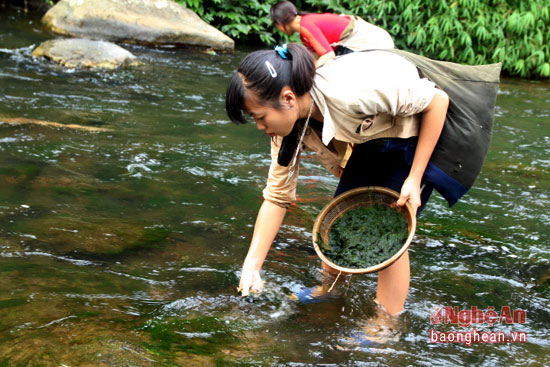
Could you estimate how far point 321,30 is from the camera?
5805mm

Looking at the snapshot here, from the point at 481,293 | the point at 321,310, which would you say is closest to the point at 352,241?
the point at 321,310

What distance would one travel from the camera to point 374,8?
10828 mm

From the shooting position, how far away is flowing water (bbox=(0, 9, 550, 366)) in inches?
88.4

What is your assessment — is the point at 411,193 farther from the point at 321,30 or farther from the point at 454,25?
the point at 454,25

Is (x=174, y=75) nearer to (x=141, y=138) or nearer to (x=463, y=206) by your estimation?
(x=141, y=138)

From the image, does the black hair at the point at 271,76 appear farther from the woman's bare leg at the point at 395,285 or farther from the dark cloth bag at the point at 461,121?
the woman's bare leg at the point at 395,285

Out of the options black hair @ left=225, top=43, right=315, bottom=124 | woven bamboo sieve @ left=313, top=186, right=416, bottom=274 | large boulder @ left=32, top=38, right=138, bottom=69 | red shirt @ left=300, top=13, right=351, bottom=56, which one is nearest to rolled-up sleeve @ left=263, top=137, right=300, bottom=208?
woven bamboo sieve @ left=313, top=186, right=416, bottom=274

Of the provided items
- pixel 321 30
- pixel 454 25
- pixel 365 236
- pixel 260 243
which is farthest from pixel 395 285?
pixel 454 25

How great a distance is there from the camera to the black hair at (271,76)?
1954 mm

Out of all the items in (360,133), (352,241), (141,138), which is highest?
(360,133)

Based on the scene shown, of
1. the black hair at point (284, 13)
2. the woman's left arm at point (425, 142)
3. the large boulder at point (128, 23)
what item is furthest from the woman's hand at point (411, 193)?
the large boulder at point (128, 23)

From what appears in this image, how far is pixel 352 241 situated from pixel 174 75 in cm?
554

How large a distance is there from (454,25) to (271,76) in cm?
919

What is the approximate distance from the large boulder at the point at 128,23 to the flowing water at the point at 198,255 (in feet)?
11.6
